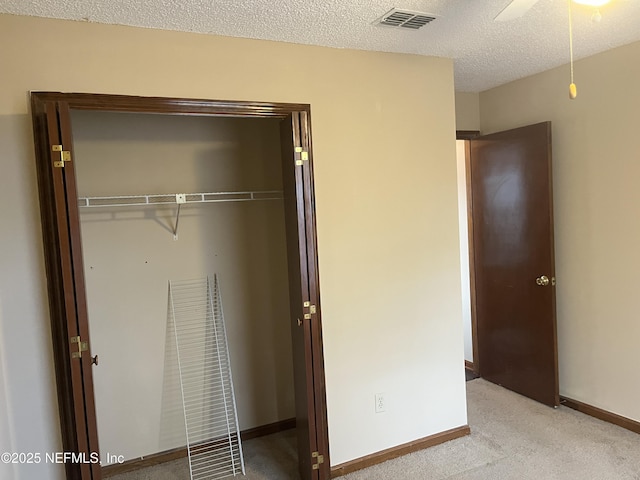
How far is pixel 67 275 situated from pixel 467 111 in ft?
10.7

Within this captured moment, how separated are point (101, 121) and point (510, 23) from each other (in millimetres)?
2304

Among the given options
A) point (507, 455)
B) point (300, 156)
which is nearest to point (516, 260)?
point (507, 455)

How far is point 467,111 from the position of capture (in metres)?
3.92

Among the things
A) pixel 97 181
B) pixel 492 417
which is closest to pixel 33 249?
pixel 97 181

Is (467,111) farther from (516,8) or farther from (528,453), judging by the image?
(528,453)

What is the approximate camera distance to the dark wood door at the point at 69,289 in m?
1.91

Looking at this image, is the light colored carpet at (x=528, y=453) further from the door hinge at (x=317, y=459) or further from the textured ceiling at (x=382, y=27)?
the textured ceiling at (x=382, y=27)

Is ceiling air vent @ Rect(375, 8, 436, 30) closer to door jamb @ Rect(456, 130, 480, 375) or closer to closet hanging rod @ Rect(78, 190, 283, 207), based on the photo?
closet hanging rod @ Rect(78, 190, 283, 207)

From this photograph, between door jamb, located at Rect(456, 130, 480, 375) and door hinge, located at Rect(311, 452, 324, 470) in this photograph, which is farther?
door jamb, located at Rect(456, 130, 480, 375)

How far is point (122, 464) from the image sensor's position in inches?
112

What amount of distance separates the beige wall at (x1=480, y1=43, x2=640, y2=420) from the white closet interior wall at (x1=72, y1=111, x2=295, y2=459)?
2.02 m

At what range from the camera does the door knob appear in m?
3.36

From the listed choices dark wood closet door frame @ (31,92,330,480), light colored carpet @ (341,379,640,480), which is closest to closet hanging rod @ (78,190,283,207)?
dark wood closet door frame @ (31,92,330,480)

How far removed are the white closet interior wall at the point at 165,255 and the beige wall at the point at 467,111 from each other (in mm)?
1675
